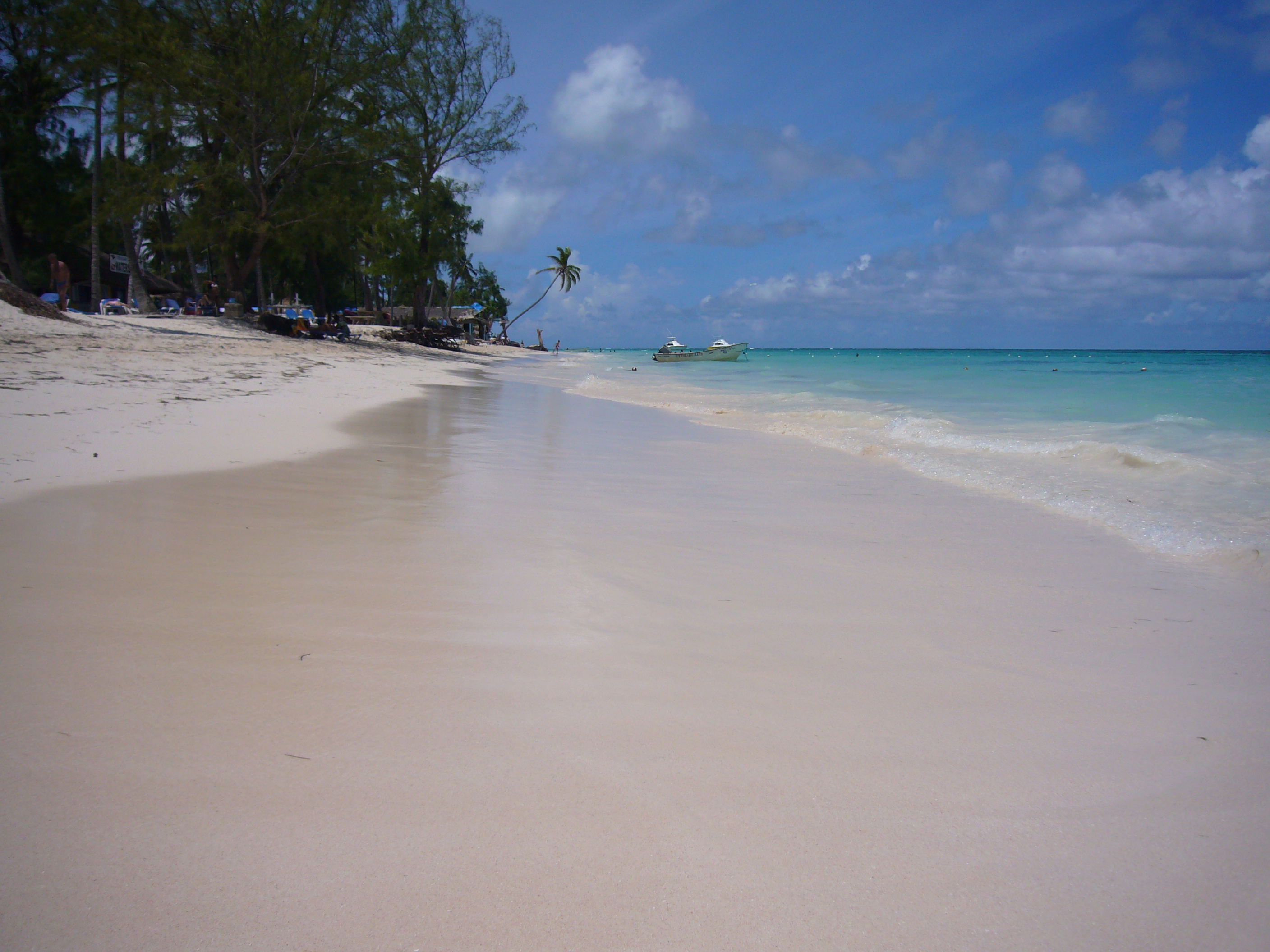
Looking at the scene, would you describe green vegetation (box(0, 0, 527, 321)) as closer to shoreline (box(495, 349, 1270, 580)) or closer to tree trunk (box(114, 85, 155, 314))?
tree trunk (box(114, 85, 155, 314))

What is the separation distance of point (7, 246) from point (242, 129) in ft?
24.1

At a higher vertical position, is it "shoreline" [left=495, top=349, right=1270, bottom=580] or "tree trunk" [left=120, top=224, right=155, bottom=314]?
"tree trunk" [left=120, top=224, right=155, bottom=314]

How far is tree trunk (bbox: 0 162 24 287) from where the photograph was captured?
20.2m

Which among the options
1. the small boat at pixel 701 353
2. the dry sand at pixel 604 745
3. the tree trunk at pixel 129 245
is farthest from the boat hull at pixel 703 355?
the dry sand at pixel 604 745

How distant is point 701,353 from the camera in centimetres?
5375

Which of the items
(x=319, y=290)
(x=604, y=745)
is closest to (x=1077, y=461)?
(x=604, y=745)

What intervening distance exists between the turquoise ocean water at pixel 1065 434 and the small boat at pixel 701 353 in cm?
2500

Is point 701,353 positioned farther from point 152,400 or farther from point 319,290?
point 152,400

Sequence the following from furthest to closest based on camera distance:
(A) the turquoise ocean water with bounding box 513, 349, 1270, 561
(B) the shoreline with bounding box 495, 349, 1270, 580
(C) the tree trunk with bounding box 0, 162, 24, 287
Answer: (C) the tree trunk with bounding box 0, 162, 24, 287 < (A) the turquoise ocean water with bounding box 513, 349, 1270, 561 < (B) the shoreline with bounding box 495, 349, 1270, 580

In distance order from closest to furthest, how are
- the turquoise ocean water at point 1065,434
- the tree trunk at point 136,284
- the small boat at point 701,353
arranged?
the turquoise ocean water at point 1065,434, the tree trunk at point 136,284, the small boat at point 701,353

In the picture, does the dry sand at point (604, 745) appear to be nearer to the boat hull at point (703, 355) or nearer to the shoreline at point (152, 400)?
the shoreline at point (152, 400)

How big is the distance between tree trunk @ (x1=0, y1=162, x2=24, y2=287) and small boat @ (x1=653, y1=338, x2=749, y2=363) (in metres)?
38.4

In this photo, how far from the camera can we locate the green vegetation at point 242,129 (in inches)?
819

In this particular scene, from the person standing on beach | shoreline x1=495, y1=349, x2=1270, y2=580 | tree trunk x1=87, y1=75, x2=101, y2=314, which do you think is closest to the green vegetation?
tree trunk x1=87, y1=75, x2=101, y2=314
